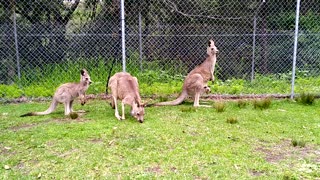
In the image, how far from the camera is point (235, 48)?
375 inches

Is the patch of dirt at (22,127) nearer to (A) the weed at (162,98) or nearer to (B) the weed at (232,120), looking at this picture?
(A) the weed at (162,98)

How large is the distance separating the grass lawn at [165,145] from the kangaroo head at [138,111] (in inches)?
6.4

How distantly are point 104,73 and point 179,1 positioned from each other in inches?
117

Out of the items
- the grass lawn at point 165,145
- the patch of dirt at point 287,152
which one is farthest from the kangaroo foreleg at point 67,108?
the patch of dirt at point 287,152

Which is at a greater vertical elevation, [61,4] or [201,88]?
[61,4]

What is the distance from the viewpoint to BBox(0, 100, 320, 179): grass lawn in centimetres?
416

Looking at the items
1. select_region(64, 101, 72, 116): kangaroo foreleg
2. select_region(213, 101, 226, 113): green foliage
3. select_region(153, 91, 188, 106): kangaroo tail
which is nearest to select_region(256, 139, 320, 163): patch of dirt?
select_region(213, 101, 226, 113): green foliage

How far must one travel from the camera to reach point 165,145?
16.4 feet

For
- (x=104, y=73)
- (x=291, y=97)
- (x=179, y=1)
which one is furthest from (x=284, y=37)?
(x=104, y=73)

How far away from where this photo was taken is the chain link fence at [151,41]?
8.62 meters

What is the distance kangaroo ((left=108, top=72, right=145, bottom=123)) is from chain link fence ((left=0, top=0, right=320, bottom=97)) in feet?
5.55

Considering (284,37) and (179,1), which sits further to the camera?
(179,1)

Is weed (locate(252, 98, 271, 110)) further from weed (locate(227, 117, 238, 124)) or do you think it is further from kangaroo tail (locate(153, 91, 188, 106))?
kangaroo tail (locate(153, 91, 188, 106))

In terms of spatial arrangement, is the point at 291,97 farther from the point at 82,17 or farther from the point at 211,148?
the point at 82,17
